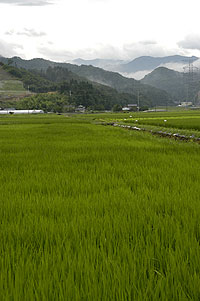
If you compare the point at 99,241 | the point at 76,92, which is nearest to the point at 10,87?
the point at 76,92

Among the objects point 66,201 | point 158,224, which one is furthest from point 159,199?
point 66,201

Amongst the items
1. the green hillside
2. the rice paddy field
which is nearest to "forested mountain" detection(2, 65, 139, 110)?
the green hillside

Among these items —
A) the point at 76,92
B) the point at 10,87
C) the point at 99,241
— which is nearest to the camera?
the point at 99,241

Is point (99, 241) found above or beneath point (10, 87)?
beneath

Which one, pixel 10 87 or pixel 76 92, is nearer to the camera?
pixel 76 92

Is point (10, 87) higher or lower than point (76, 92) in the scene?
higher

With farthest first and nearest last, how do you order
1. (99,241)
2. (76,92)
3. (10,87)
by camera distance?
(10,87), (76,92), (99,241)

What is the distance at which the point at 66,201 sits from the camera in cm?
257

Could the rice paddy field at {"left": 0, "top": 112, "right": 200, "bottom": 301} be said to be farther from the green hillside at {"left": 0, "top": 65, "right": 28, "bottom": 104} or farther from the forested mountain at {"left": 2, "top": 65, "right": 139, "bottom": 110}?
the green hillside at {"left": 0, "top": 65, "right": 28, "bottom": 104}

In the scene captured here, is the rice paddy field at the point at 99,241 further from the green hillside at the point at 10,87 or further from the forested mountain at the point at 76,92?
the green hillside at the point at 10,87

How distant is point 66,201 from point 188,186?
143 centimetres

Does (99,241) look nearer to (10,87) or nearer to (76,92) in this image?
(76,92)

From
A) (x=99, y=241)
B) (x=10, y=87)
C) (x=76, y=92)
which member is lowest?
(x=99, y=241)

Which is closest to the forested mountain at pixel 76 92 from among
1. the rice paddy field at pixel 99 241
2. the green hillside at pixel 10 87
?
the green hillside at pixel 10 87
